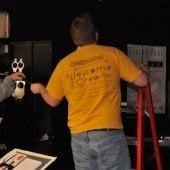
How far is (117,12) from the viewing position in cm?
280

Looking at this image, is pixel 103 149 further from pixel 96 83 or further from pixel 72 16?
pixel 72 16

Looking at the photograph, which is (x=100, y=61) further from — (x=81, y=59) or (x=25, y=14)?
(x=25, y=14)

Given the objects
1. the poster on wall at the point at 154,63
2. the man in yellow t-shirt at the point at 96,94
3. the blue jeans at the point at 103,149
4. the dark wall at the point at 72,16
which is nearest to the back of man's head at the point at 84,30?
the man in yellow t-shirt at the point at 96,94

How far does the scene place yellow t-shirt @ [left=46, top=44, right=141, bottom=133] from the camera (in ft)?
6.11

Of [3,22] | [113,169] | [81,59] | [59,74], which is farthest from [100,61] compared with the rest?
[3,22]

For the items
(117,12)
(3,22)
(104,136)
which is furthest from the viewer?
(117,12)

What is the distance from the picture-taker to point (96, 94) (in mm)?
1871

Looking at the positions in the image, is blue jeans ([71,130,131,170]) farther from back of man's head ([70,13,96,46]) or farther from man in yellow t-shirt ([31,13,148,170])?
back of man's head ([70,13,96,46])

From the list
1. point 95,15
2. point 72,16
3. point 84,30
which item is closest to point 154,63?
point 95,15

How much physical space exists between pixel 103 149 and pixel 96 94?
265 millimetres

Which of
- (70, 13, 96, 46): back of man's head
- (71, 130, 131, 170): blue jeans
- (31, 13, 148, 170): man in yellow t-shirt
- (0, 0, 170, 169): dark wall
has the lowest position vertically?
(71, 130, 131, 170): blue jeans

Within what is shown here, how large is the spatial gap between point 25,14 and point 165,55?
106 centimetres

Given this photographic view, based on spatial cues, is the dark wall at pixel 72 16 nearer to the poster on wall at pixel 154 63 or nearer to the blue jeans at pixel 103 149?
the poster on wall at pixel 154 63

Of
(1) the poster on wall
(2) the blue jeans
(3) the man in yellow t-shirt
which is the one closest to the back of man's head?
(3) the man in yellow t-shirt
